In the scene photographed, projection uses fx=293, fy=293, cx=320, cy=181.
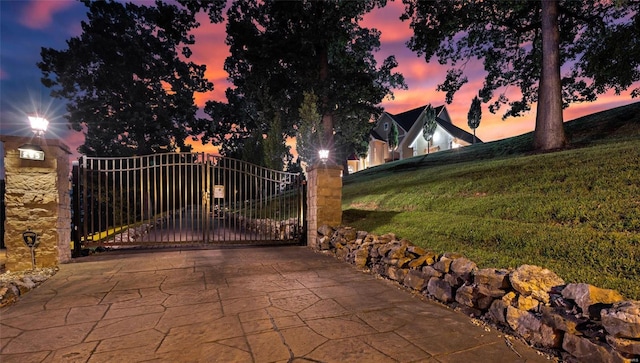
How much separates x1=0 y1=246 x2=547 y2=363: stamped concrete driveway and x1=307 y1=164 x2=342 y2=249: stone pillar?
2.48 meters

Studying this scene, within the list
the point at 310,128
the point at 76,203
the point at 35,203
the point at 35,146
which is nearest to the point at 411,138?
the point at 310,128

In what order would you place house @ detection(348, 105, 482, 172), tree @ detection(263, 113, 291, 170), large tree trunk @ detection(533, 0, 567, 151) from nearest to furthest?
1. large tree trunk @ detection(533, 0, 567, 151)
2. tree @ detection(263, 113, 291, 170)
3. house @ detection(348, 105, 482, 172)

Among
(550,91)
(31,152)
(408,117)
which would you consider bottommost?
(31,152)

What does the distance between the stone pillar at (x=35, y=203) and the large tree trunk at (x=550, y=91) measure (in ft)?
48.0

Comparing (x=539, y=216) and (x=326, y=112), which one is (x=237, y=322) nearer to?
(x=539, y=216)

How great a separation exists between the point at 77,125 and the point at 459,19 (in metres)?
→ 32.5

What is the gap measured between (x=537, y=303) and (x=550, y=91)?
12.0m

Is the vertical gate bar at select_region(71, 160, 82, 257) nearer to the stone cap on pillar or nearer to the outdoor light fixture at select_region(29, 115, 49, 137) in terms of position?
the stone cap on pillar

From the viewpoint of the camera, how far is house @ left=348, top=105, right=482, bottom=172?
33312 millimetres

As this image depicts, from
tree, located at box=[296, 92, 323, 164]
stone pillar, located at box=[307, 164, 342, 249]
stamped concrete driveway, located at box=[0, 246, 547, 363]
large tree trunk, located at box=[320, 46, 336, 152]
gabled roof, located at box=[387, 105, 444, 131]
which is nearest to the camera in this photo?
stamped concrete driveway, located at box=[0, 246, 547, 363]

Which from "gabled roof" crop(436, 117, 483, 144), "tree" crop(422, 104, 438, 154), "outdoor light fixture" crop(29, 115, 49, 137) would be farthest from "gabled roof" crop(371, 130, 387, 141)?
"outdoor light fixture" crop(29, 115, 49, 137)

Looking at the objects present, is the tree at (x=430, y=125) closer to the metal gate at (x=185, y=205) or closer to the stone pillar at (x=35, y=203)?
the metal gate at (x=185, y=205)

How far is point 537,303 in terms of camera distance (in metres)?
2.84

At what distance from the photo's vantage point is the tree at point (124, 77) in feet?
88.5
